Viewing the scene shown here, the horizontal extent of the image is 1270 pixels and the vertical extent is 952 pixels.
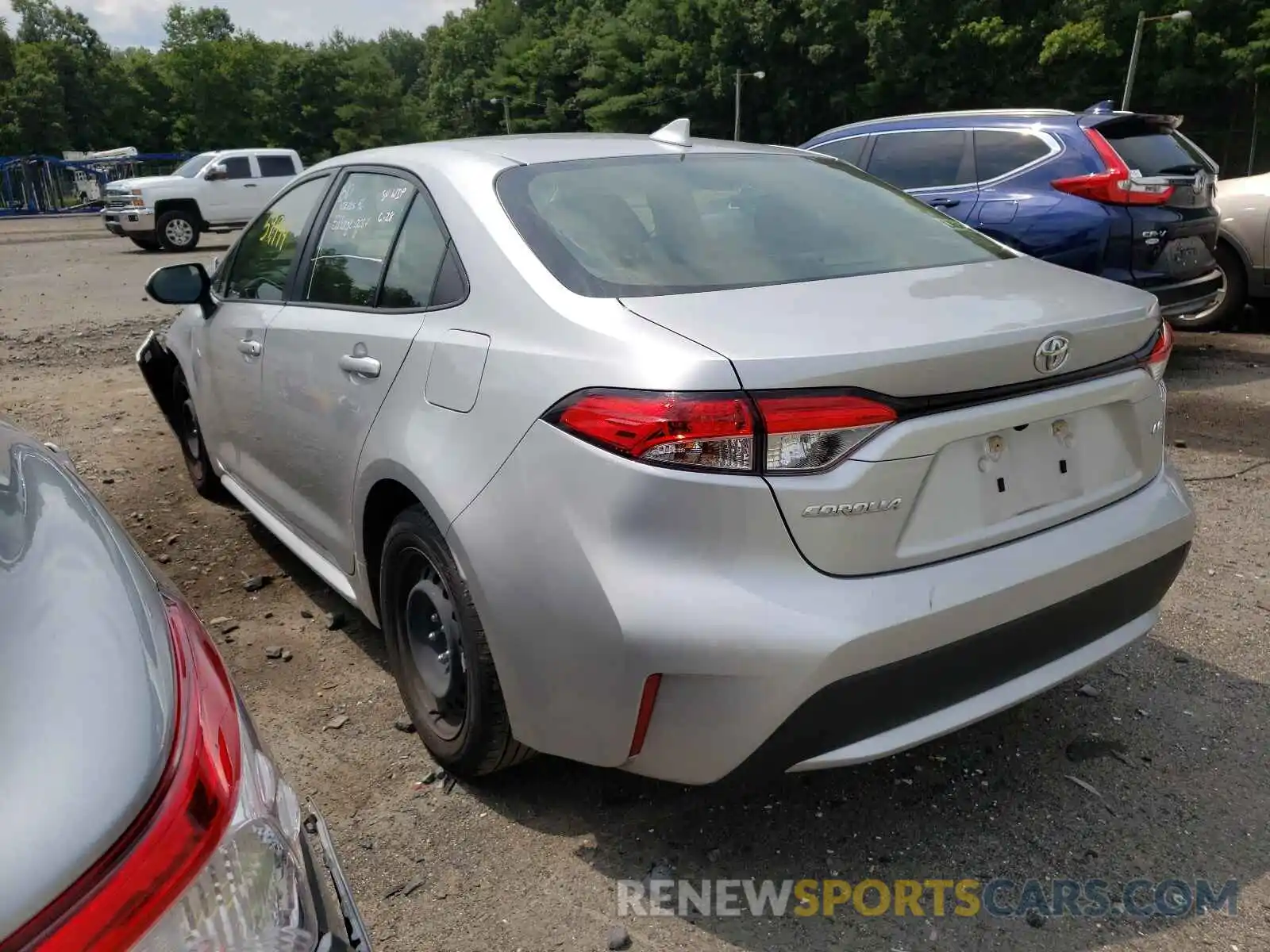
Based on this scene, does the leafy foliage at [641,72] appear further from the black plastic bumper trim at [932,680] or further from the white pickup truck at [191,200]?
the black plastic bumper trim at [932,680]

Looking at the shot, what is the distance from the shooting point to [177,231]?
19.6 meters

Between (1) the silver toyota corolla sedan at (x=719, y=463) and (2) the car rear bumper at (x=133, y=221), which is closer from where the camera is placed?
(1) the silver toyota corolla sedan at (x=719, y=463)

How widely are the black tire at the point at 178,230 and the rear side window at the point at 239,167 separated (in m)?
1.22

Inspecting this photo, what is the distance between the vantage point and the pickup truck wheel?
1944cm

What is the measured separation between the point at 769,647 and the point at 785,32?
58.8 m

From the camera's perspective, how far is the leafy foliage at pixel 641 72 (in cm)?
3834

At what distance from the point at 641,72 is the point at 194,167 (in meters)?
48.7

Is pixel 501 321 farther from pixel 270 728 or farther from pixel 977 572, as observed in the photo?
pixel 270 728

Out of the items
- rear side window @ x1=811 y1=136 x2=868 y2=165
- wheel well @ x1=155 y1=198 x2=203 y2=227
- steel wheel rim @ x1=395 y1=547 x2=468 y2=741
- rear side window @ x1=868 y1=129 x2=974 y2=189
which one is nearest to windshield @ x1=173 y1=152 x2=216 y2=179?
wheel well @ x1=155 y1=198 x2=203 y2=227

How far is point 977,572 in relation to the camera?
2.07 meters

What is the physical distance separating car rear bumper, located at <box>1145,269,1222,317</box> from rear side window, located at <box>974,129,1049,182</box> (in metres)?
1.15

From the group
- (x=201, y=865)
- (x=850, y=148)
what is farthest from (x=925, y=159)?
(x=201, y=865)

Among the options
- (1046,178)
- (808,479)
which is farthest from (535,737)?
(1046,178)

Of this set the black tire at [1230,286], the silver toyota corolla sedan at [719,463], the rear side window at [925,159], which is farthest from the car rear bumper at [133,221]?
the silver toyota corolla sedan at [719,463]
